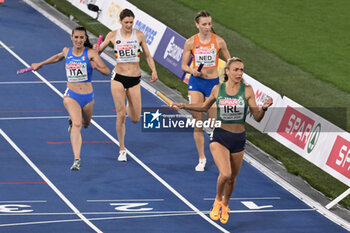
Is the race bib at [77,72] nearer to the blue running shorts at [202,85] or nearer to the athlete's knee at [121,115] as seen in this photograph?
the athlete's knee at [121,115]

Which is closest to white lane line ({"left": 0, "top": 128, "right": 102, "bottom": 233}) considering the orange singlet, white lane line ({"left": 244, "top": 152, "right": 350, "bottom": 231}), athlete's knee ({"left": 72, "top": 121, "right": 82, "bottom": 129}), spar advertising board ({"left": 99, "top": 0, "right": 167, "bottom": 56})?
athlete's knee ({"left": 72, "top": 121, "right": 82, "bottom": 129})

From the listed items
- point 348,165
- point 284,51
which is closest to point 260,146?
point 348,165

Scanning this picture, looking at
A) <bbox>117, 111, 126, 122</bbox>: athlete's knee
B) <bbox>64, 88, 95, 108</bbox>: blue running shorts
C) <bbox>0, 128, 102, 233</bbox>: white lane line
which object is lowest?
<bbox>0, 128, 102, 233</bbox>: white lane line

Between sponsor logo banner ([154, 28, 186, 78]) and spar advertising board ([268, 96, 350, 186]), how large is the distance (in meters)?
4.83

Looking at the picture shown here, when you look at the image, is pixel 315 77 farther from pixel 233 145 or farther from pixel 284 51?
pixel 233 145

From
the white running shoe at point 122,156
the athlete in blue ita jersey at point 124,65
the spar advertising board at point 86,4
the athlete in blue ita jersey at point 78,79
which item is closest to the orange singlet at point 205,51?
the athlete in blue ita jersey at point 124,65

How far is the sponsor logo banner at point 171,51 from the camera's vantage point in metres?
22.4

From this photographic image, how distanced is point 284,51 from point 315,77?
2.44 meters

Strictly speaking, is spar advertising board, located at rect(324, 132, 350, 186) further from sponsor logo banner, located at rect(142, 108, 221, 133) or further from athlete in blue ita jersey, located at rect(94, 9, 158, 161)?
athlete in blue ita jersey, located at rect(94, 9, 158, 161)

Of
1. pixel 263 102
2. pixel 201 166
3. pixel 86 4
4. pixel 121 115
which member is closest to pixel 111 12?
pixel 86 4

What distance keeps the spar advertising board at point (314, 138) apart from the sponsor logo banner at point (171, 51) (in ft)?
15.9

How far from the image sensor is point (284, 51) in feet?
83.9

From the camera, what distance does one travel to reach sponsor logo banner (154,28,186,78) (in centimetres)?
2236

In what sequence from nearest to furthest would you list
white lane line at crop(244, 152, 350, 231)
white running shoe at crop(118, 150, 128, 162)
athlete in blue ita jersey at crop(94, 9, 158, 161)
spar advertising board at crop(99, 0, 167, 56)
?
1. white lane line at crop(244, 152, 350, 231)
2. athlete in blue ita jersey at crop(94, 9, 158, 161)
3. white running shoe at crop(118, 150, 128, 162)
4. spar advertising board at crop(99, 0, 167, 56)
